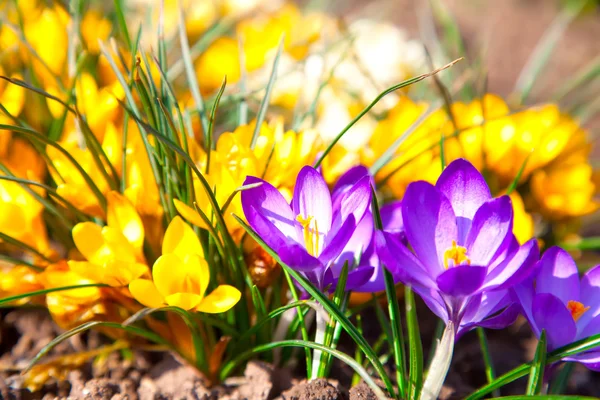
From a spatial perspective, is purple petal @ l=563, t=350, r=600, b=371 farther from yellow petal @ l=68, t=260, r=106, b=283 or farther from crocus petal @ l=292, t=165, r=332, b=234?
yellow petal @ l=68, t=260, r=106, b=283

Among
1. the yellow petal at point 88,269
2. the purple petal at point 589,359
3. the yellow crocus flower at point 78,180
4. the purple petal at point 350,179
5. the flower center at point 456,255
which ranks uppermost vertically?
the yellow crocus flower at point 78,180

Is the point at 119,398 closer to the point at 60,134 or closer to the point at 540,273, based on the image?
the point at 60,134

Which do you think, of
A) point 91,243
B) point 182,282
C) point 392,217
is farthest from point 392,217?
point 91,243

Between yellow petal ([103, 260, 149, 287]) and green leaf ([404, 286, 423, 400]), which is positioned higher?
yellow petal ([103, 260, 149, 287])

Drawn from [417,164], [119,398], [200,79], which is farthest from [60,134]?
[200,79]

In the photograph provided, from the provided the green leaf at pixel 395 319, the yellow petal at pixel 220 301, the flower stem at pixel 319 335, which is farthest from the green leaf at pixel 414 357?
the yellow petal at pixel 220 301

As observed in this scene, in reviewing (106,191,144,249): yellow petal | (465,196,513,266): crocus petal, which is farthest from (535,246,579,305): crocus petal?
(106,191,144,249): yellow petal

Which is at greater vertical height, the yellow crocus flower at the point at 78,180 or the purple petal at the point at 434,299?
the yellow crocus flower at the point at 78,180

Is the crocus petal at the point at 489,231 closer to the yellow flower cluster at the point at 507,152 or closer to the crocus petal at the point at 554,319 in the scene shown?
the crocus petal at the point at 554,319

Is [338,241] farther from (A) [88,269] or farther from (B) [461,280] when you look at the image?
(A) [88,269]
